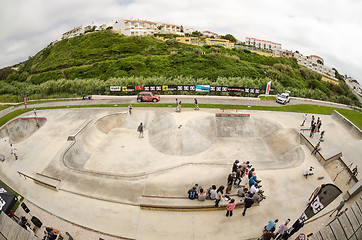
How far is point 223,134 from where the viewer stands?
2009 centimetres

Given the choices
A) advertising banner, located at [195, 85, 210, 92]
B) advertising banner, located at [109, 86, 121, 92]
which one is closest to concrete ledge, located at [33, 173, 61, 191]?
advertising banner, located at [109, 86, 121, 92]

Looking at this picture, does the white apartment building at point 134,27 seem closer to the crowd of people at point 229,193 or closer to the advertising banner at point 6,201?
→ the advertising banner at point 6,201

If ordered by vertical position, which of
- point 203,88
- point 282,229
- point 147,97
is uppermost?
point 203,88

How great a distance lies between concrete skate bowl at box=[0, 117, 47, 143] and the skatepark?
0.41ft

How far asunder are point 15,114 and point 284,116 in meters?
35.3

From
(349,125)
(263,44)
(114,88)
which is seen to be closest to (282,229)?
(349,125)

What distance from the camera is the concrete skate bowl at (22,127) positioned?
22.6m

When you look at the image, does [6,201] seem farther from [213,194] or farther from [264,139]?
[264,139]

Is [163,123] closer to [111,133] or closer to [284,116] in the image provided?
[111,133]

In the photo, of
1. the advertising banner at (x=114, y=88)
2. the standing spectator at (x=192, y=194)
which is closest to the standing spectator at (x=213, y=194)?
the standing spectator at (x=192, y=194)

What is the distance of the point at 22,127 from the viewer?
77.2ft

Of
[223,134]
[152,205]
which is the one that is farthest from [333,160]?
[152,205]

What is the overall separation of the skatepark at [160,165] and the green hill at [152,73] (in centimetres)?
1030

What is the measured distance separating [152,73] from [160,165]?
36468mm
